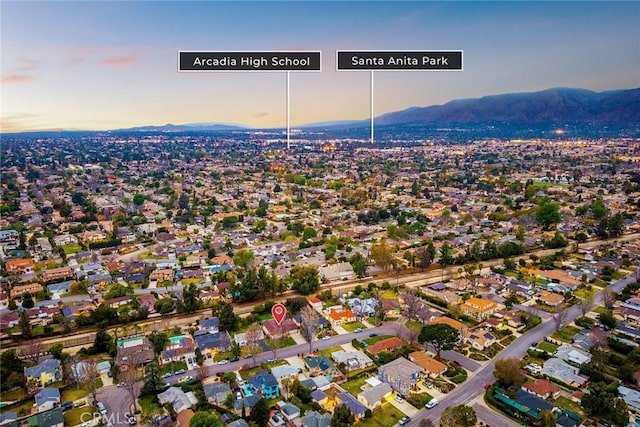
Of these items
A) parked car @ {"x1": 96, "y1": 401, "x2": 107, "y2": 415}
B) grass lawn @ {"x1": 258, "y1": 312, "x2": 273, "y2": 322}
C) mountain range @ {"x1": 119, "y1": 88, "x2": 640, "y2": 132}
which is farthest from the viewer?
mountain range @ {"x1": 119, "y1": 88, "x2": 640, "y2": 132}

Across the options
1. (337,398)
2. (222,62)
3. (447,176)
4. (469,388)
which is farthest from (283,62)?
(447,176)

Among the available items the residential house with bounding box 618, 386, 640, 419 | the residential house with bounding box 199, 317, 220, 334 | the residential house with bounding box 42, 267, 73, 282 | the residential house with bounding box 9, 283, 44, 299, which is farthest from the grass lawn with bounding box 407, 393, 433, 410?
the residential house with bounding box 42, 267, 73, 282

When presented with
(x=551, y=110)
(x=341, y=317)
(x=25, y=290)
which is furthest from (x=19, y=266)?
(x=551, y=110)

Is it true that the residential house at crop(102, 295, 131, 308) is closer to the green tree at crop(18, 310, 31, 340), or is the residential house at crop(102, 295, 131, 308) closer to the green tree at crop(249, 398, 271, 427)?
the green tree at crop(18, 310, 31, 340)

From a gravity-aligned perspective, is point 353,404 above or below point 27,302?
below

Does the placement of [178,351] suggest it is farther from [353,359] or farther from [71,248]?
[71,248]

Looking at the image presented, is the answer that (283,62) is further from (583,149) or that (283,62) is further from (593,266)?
(583,149)
